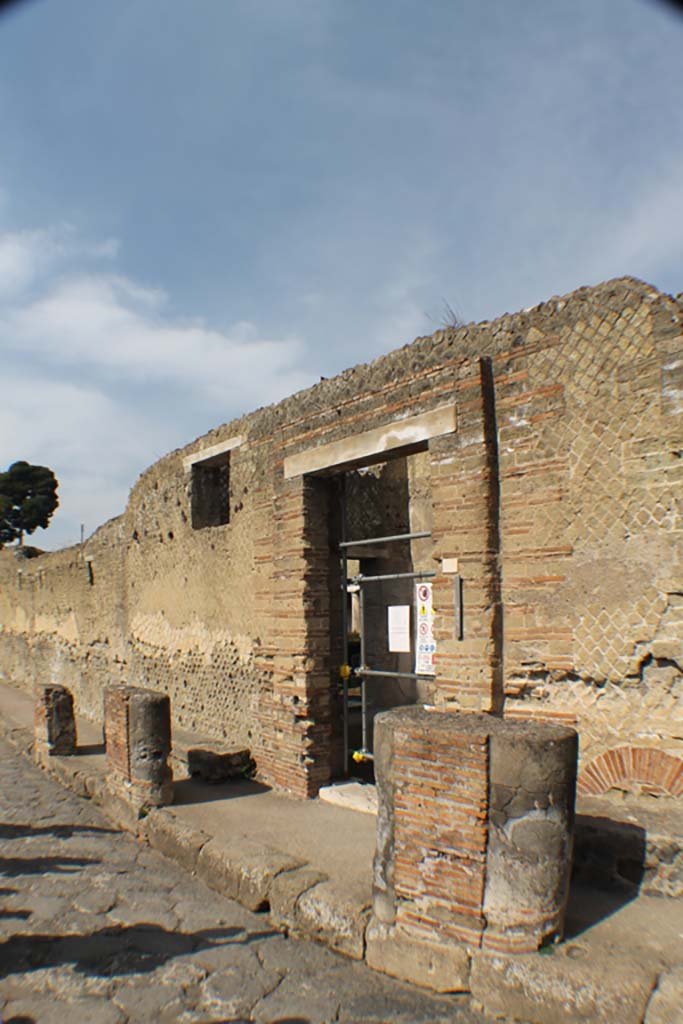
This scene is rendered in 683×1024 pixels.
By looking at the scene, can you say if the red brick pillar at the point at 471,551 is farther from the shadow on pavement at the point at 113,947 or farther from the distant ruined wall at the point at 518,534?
the shadow on pavement at the point at 113,947

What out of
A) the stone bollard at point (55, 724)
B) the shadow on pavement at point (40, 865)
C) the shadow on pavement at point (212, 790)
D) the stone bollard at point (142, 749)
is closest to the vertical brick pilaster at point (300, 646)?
the shadow on pavement at point (212, 790)

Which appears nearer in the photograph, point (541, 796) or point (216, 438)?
point (541, 796)

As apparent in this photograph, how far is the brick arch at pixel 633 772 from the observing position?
12.6ft

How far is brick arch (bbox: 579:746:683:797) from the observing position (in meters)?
3.84

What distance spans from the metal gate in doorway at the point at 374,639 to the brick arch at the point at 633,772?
1.47 metres

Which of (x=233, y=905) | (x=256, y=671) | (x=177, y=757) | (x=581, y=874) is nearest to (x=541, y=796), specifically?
(x=581, y=874)

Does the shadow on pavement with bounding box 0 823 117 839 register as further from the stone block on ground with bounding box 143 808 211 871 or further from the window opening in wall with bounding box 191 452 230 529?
the window opening in wall with bounding box 191 452 230 529

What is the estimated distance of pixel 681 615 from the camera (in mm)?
3828

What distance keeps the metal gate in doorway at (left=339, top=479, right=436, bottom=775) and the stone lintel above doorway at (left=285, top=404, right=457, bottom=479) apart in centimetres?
59

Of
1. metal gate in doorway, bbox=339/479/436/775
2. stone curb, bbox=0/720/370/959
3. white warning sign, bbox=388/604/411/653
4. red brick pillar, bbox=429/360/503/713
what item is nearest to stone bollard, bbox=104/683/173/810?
stone curb, bbox=0/720/370/959

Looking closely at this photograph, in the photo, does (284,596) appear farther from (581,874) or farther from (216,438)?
(581,874)

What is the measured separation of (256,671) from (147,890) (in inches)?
90.5

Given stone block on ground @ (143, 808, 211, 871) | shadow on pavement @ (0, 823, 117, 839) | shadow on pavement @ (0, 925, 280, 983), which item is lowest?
shadow on pavement @ (0, 823, 117, 839)

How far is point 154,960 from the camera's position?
12.1 ft
